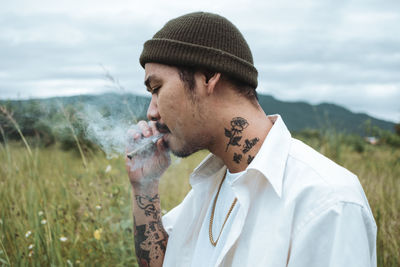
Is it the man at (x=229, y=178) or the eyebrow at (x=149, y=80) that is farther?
the eyebrow at (x=149, y=80)

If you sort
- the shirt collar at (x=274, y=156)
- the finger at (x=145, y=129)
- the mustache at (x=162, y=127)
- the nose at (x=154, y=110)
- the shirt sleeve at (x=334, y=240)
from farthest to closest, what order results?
1. the finger at (x=145, y=129)
2. the mustache at (x=162, y=127)
3. the nose at (x=154, y=110)
4. the shirt collar at (x=274, y=156)
5. the shirt sleeve at (x=334, y=240)

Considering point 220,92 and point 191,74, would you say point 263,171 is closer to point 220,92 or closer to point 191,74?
point 220,92

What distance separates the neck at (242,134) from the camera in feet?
5.89

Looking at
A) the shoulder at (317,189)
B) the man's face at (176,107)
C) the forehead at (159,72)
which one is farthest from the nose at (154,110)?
the shoulder at (317,189)

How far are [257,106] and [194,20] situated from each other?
0.56m

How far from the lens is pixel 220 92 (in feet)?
6.10

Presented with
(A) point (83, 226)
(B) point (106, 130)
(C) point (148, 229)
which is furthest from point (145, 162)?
(A) point (83, 226)

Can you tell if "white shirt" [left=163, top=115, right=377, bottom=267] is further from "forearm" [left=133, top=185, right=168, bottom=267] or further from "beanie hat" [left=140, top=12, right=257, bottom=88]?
"forearm" [left=133, top=185, right=168, bottom=267]

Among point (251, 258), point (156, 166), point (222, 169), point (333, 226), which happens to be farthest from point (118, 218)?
point (333, 226)

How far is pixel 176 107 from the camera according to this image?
6.19 feet

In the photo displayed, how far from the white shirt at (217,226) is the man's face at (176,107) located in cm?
28

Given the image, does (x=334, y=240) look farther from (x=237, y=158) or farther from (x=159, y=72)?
(x=159, y=72)

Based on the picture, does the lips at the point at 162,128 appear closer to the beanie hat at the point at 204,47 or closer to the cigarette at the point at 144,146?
the cigarette at the point at 144,146

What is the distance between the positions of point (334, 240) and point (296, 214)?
18 cm
